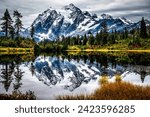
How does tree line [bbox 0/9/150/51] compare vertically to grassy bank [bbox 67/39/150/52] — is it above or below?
above

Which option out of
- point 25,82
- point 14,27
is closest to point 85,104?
point 25,82

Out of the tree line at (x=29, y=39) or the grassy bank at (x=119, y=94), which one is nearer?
the grassy bank at (x=119, y=94)

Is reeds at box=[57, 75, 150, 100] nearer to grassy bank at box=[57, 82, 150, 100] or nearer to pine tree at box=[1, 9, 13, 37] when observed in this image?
grassy bank at box=[57, 82, 150, 100]

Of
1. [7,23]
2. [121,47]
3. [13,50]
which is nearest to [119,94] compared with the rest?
[7,23]

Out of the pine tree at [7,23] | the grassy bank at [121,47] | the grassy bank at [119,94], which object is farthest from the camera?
the grassy bank at [121,47]

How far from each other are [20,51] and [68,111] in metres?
52.0

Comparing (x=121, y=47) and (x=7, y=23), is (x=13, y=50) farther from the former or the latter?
(x=121, y=47)

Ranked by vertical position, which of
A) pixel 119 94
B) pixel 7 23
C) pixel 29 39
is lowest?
pixel 119 94

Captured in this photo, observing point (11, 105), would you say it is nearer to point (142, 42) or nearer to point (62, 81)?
point (62, 81)

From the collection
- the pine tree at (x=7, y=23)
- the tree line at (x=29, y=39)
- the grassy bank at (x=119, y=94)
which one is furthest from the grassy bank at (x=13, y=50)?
the grassy bank at (x=119, y=94)

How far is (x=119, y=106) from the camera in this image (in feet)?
40.6

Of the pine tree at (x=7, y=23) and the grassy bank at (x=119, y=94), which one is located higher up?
the pine tree at (x=7, y=23)

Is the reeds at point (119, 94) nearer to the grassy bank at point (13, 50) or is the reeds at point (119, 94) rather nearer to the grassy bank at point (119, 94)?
the grassy bank at point (119, 94)

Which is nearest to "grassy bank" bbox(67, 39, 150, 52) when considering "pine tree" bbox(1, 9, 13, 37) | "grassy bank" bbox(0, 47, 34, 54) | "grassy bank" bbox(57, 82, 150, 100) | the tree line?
the tree line
